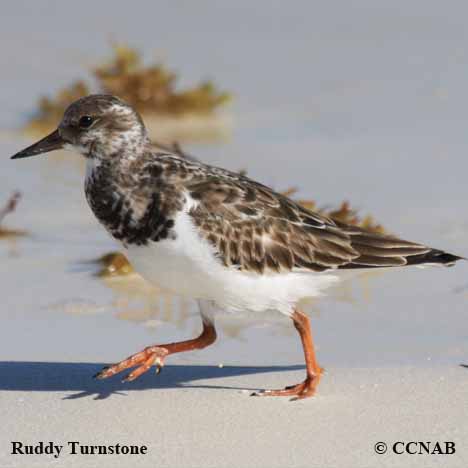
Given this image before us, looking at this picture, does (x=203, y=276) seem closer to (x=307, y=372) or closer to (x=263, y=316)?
(x=307, y=372)

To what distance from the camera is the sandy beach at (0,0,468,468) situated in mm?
5578

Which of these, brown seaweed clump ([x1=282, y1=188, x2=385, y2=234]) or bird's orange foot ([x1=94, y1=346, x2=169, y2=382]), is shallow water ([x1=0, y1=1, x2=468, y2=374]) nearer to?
brown seaweed clump ([x1=282, y1=188, x2=385, y2=234])

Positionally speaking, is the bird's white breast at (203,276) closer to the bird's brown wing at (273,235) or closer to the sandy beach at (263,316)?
the bird's brown wing at (273,235)

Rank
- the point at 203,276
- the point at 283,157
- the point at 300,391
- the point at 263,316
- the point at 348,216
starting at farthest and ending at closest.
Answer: the point at 283,157 → the point at 348,216 → the point at 263,316 → the point at 300,391 → the point at 203,276

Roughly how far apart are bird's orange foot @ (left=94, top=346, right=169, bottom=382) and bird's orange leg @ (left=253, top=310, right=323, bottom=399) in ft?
1.64

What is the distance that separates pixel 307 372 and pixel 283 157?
4248mm

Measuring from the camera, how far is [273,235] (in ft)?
20.4

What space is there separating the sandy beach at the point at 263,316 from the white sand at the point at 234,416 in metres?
0.01

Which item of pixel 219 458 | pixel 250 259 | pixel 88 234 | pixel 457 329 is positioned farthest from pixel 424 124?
pixel 219 458

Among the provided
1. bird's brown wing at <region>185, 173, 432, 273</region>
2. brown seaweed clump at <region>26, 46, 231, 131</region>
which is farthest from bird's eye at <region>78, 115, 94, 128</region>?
brown seaweed clump at <region>26, 46, 231, 131</region>

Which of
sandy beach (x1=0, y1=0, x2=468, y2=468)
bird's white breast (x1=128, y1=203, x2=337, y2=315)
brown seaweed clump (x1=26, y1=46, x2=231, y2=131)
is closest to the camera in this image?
sandy beach (x1=0, y1=0, x2=468, y2=468)

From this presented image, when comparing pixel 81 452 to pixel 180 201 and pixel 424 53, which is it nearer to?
pixel 180 201

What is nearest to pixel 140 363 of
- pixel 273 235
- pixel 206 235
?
pixel 206 235

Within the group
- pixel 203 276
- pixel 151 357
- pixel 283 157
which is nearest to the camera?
pixel 203 276
